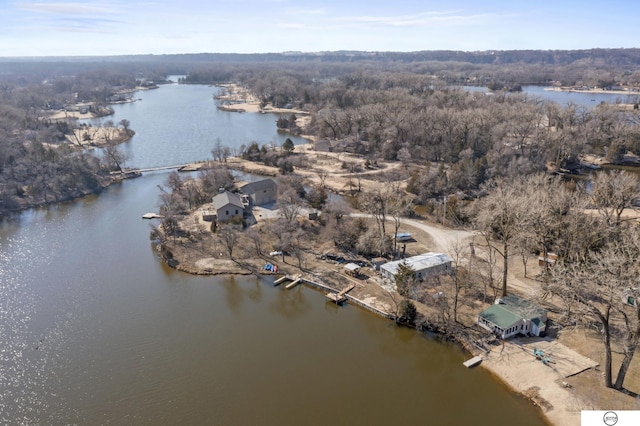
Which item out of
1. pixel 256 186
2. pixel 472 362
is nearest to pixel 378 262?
pixel 472 362

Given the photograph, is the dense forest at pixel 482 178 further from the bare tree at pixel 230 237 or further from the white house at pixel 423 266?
the bare tree at pixel 230 237

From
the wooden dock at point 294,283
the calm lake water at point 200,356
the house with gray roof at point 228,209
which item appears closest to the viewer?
the calm lake water at point 200,356

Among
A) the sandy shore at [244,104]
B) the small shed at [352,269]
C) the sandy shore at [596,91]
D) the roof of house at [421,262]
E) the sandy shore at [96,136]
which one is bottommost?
the small shed at [352,269]

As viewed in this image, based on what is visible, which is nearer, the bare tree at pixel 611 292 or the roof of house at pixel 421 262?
the bare tree at pixel 611 292

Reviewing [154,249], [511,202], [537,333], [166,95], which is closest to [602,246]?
[511,202]

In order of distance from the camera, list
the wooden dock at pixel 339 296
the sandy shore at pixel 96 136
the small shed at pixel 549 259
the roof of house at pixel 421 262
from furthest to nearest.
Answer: the sandy shore at pixel 96 136 → the small shed at pixel 549 259 → the roof of house at pixel 421 262 → the wooden dock at pixel 339 296

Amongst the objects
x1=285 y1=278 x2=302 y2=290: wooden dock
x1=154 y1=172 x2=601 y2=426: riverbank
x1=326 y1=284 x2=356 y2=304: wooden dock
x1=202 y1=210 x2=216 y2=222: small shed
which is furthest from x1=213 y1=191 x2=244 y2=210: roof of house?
x1=326 y1=284 x2=356 y2=304: wooden dock

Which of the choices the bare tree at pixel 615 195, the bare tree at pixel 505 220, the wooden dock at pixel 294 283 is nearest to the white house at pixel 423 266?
the bare tree at pixel 505 220
